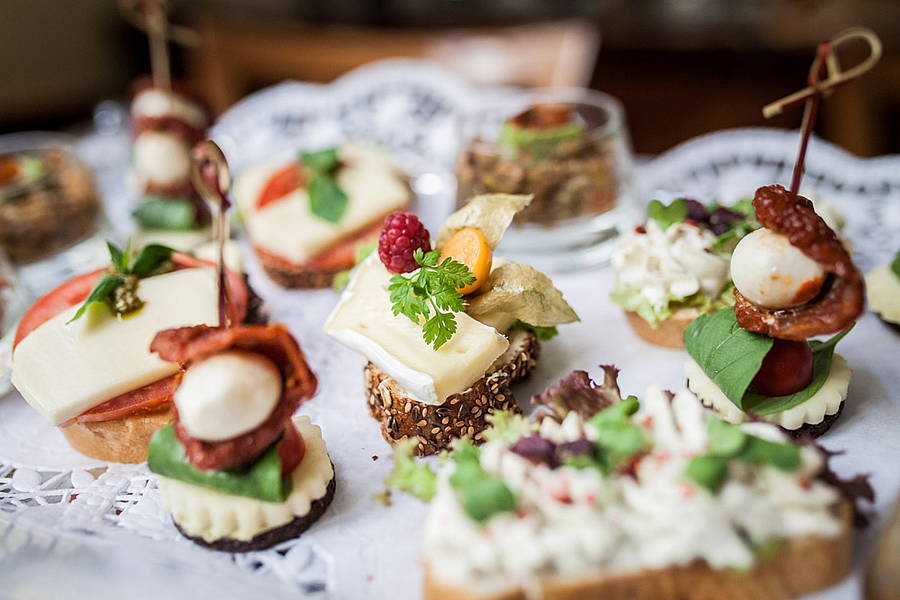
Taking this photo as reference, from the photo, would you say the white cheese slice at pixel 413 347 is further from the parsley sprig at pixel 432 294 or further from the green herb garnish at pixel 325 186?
the green herb garnish at pixel 325 186

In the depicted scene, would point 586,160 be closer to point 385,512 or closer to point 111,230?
point 385,512

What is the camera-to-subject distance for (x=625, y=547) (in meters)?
1.21

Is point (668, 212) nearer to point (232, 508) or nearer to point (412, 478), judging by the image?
point (412, 478)

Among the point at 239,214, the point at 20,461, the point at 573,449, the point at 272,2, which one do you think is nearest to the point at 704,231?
the point at 573,449

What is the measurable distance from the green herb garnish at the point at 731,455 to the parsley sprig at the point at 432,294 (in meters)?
0.52

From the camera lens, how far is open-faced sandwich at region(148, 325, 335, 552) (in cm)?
130

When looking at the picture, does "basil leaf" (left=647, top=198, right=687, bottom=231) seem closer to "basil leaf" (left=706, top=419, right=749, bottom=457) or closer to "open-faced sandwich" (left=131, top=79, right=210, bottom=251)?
"basil leaf" (left=706, top=419, right=749, bottom=457)

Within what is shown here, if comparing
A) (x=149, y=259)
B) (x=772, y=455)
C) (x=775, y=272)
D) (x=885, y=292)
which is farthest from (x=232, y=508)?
(x=885, y=292)

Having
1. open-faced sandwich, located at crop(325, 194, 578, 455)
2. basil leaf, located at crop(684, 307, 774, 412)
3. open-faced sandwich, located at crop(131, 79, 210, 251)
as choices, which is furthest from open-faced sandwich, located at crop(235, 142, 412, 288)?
basil leaf, located at crop(684, 307, 774, 412)

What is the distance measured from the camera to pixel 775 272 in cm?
138

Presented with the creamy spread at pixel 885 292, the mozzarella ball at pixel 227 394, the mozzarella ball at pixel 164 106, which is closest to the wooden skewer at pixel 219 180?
the mozzarella ball at pixel 227 394

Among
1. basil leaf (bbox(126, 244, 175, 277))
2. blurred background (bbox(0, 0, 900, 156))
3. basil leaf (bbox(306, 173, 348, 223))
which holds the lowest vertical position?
blurred background (bbox(0, 0, 900, 156))

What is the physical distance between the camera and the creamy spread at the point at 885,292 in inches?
73.6

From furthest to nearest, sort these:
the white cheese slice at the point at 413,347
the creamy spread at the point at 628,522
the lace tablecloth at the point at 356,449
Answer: the white cheese slice at the point at 413,347 → the lace tablecloth at the point at 356,449 → the creamy spread at the point at 628,522
